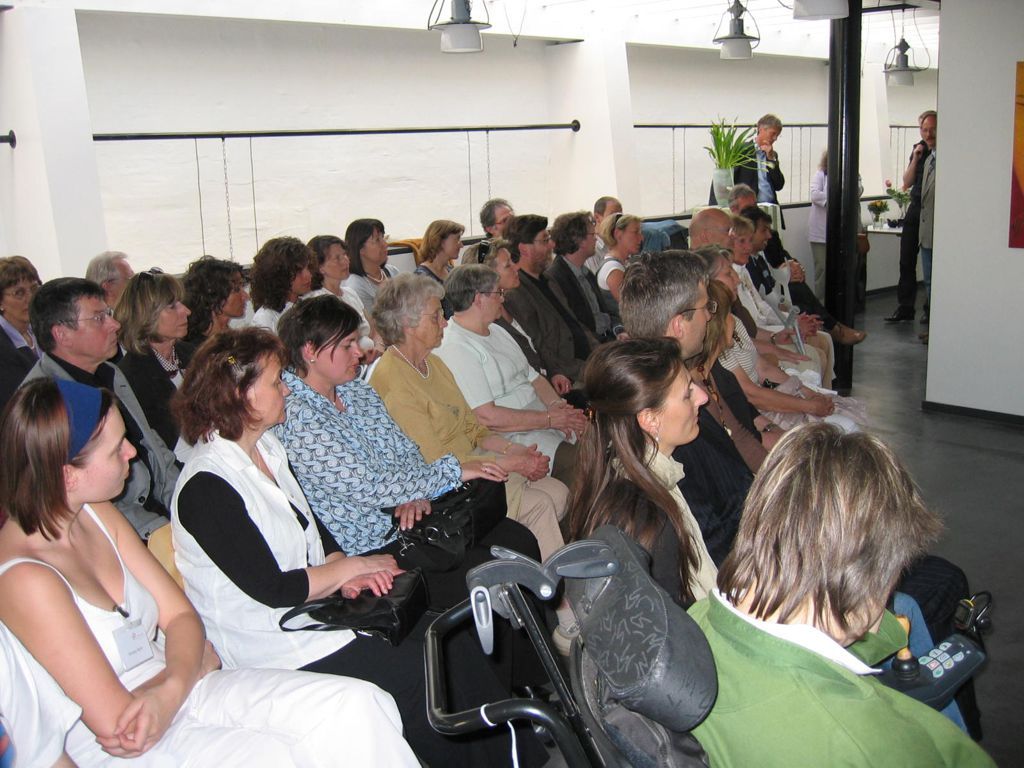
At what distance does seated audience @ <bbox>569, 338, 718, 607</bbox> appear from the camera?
220 cm

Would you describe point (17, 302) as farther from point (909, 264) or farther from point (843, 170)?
point (909, 264)

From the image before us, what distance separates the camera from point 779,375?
14.7 feet

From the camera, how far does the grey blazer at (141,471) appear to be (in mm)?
2924

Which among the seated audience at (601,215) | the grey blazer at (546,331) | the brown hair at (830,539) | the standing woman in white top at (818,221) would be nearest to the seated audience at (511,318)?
the grey blazer at (546,331)

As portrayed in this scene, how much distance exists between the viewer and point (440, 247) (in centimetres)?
598

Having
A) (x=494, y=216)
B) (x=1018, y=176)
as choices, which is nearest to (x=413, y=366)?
(x=494, y=216)

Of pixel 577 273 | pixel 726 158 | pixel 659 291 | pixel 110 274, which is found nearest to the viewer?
pixel 659 291

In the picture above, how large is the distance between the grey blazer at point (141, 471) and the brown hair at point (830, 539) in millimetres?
2073

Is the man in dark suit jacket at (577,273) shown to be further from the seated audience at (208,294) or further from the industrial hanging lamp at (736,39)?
the industrial hanging lamp at (736,39)

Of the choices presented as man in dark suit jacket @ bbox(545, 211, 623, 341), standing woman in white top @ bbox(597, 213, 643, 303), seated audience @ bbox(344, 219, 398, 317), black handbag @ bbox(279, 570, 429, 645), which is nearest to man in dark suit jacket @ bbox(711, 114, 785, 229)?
standing woman in white top @ bbox(597, 213, 643, 303)

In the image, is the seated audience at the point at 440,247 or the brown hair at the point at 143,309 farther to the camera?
the seated audience at the point at 440,247

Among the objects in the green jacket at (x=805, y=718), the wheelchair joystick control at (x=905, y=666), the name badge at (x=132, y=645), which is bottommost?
the name badge at (x=132, y=645)

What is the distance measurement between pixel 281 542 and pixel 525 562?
4.31 ft

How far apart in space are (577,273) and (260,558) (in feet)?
12.5
